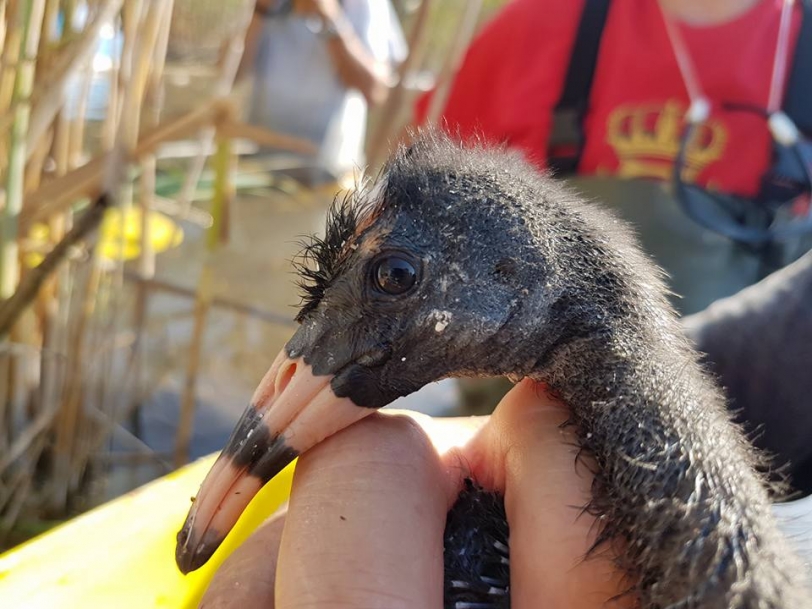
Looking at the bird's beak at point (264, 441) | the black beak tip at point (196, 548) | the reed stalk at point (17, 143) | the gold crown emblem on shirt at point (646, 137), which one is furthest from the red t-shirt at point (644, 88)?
the black beak tip at point (196, 548)

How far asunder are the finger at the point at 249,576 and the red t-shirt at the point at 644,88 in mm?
1473

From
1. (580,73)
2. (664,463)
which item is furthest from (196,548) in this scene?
(580,73)

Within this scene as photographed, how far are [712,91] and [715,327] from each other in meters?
1.07

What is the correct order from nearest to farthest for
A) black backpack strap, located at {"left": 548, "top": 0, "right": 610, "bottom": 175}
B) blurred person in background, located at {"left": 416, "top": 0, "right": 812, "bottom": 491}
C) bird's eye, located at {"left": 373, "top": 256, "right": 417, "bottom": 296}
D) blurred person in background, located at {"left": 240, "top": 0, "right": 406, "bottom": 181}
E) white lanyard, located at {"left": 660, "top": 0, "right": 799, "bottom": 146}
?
bird's eye, located at {"left": 373, "top": 256, "right": 417, "bottom": 296}
white lanyard, located at {"left": 660, "top": 0, "right": 799, "bottom": 146}
blurred person in background, located at {"left": 416, "top": 0, "right": 812, "bottom": 491}
black backpack strap, located at {"left": 548, "top": 0, "right": 610, "bottom": 175}
blurred person in background, located at {"left": 240, "top": 0, "right": 406, "bottom": 181}

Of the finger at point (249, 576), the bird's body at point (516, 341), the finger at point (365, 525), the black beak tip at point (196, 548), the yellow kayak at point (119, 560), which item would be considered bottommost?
the yellow kayak at point (119, 560)

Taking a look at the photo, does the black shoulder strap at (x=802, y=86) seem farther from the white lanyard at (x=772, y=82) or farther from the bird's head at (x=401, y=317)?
the bird's head at (x=401, y=317)

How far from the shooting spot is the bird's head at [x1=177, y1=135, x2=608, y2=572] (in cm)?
109

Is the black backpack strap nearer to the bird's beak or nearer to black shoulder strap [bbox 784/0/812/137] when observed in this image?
black shoulder strap [bbox 784/0/812/137]

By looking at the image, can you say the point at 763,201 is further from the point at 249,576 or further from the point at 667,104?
the point at 249,576

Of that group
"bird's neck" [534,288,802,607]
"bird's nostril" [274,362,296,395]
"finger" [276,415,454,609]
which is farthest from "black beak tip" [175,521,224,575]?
"bird's neck" [534,288,802,607]

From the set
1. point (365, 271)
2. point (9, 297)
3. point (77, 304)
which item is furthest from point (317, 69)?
point (365, 271)

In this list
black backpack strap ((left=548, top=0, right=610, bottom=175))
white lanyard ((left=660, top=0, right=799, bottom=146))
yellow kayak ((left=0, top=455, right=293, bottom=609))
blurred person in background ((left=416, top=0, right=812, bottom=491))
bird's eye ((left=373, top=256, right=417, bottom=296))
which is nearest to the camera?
bird's eye ((left=373, top=256, right=417, bottom=296))

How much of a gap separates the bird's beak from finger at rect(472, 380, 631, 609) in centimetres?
25

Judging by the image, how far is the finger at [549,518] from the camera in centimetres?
104
